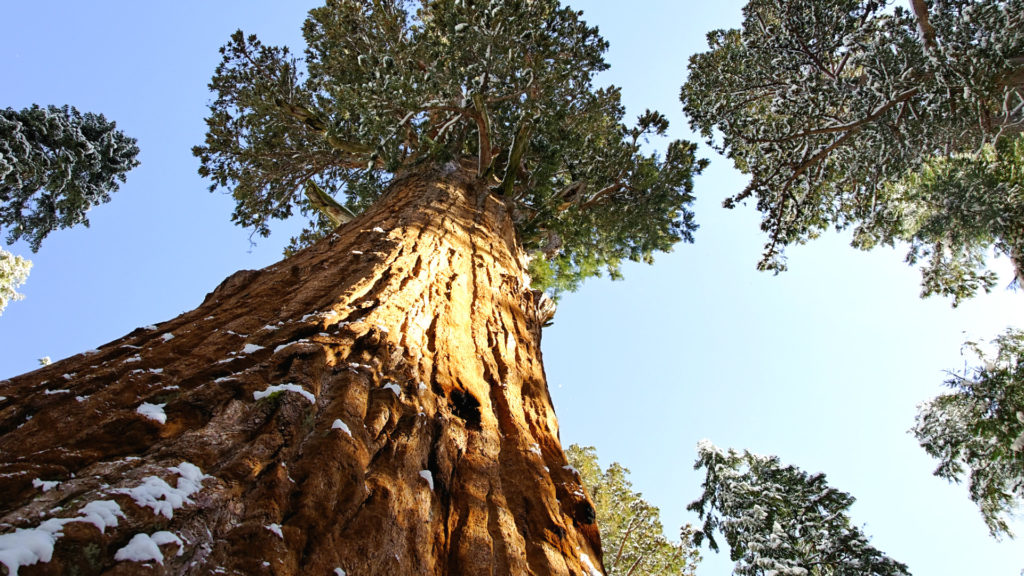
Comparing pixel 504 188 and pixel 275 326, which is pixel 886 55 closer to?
pixel 504 188

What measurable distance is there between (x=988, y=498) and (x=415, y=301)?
338 inches

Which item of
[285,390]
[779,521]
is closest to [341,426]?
[285,390]

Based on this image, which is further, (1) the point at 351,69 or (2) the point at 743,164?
(2) the point at 743,164

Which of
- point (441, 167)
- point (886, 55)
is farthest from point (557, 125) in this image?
point (886, 55)

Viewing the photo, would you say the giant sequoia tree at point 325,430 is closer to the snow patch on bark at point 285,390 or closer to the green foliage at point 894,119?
the snow patch on bark at point 285,390

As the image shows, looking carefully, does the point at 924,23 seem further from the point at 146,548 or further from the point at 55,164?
the point at 55,164

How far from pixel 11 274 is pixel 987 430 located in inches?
979

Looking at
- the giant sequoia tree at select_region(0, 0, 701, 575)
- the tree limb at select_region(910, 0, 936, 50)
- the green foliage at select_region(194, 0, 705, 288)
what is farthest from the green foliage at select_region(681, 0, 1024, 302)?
the giant sequoia tree at select_region(0, 0, 701, 575)

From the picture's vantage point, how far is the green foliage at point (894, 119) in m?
7.76

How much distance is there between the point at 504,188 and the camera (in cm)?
693

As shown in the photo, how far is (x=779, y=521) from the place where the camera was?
25.2ft

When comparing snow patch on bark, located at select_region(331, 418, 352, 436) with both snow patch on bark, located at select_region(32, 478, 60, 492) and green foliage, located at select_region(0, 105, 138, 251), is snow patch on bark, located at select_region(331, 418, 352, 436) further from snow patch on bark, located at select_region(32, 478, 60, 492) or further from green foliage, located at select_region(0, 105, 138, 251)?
green foliage, located at select_region(0, 105, 138, 251)

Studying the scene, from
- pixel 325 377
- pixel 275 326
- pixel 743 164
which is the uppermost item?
pixel 743 164

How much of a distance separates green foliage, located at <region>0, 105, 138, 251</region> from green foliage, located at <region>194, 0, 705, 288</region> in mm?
3489
